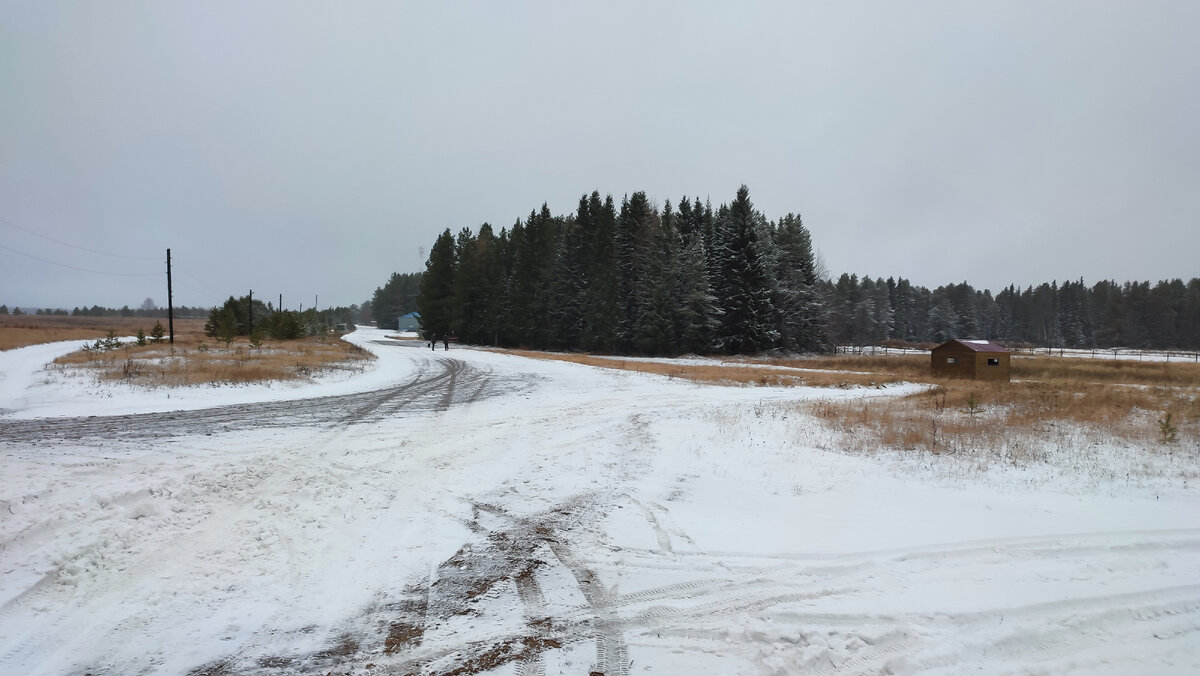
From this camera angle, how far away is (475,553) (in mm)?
5527

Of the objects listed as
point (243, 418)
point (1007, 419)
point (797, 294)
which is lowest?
point (1007, 419)

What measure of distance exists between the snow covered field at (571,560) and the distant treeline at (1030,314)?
91.5 metres

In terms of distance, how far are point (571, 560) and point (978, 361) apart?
33.8 metres

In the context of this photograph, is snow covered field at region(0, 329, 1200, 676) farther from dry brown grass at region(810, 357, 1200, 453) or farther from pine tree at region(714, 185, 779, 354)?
pine tree at region(714, 185, 779, 354)

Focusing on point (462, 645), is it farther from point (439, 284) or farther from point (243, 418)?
point (439, 284)

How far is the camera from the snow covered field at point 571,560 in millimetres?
3852

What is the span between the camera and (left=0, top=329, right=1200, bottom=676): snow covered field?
12.6ft

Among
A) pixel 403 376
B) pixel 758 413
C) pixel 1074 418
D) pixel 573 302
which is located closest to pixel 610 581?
pixel 758 413

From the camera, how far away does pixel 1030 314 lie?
128 m

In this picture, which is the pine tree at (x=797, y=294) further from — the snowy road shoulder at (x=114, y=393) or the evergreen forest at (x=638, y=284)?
the snowy road shoulder at (x=114, y=393)

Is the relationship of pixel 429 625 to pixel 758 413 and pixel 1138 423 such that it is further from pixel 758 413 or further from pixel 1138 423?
pixel 1138 423

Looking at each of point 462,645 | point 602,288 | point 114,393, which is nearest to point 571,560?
point 462,645

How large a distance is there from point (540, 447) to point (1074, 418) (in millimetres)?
13765

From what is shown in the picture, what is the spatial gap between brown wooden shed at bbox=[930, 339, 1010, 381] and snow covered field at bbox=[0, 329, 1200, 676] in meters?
24.2
